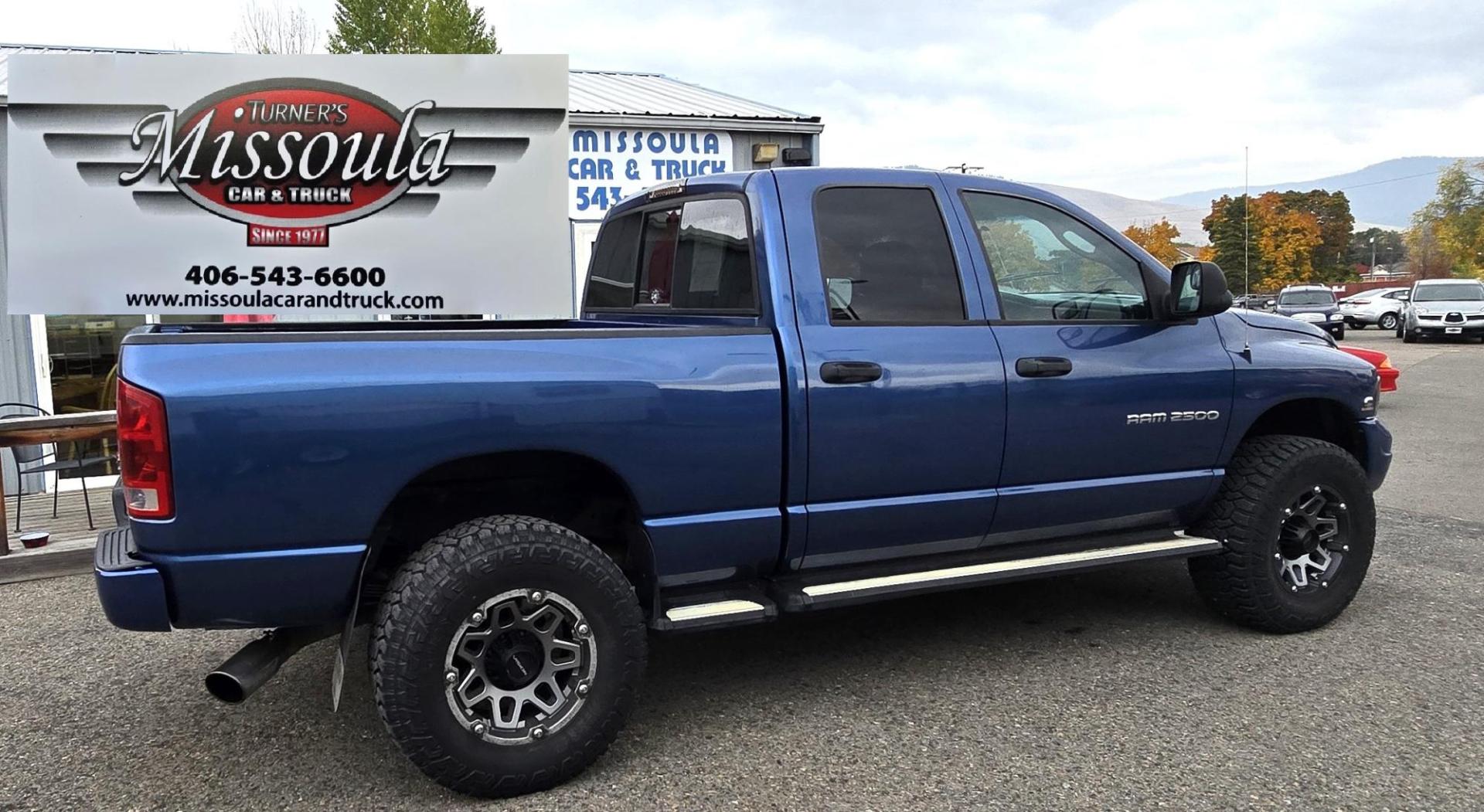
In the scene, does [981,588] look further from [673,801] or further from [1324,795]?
[673,801]

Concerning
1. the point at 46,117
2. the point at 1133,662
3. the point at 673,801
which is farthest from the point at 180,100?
the point at 1133,662

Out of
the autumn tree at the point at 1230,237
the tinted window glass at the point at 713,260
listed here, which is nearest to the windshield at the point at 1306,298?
the tinted window glass at the point at 713,260

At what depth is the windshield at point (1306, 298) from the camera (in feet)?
80.1

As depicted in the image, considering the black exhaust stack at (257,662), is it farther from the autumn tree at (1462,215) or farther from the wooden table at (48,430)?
the autumn tree at (1462,215)

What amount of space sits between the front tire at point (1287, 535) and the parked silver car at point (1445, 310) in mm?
24677

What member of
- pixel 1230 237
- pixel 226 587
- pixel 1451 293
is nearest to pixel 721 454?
pixel 226 587

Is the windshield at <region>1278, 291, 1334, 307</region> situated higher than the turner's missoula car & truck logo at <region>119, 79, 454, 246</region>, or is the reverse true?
the turner's missoula car & truck logo at <region>119, 79, 454, 246</region>

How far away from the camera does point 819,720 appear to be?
3.44m

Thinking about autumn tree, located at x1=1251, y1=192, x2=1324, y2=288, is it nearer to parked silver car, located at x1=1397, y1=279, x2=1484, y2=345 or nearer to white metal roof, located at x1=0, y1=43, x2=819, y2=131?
parked silver car, located at x1=1397, y1=279, x2=1484, y2=345

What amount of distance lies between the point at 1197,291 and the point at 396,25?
22627 mm

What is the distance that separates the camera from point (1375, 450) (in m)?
4.46

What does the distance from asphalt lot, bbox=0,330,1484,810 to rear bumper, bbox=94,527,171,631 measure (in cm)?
62

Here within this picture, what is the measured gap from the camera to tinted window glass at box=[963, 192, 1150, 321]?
3820 millimetres

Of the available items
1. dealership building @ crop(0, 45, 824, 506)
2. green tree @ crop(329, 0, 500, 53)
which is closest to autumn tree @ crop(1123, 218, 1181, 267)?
green tree @ crop(329, 0, 500, 53)
